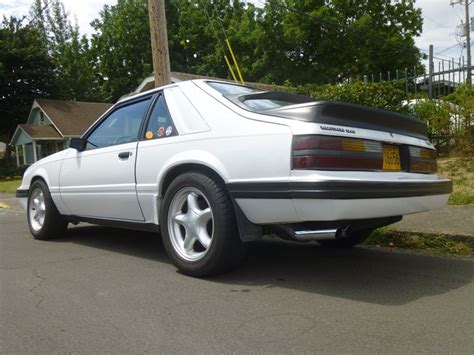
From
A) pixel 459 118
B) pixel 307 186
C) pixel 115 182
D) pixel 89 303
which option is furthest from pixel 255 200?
pixel 459 118

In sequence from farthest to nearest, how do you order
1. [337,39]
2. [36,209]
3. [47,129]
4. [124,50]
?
1. [124,50]
2. [47,129]
3. [337,39]
4. [36,209]

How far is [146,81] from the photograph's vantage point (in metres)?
22.6

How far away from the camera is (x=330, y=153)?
3.46 metres

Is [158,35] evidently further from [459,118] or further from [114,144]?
[459,118]

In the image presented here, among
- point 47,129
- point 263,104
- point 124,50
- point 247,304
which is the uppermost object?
point 124,50

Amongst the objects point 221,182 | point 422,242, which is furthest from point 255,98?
point 422,242

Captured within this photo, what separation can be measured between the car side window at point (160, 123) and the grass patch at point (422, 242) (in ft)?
8.36

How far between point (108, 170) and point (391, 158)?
2.66 m

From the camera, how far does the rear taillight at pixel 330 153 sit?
3.41 meters

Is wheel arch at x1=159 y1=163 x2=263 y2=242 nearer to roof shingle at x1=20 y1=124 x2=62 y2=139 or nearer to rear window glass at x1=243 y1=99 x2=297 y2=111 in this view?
rear window glass at x1=243 y1=99 x2=297 y2=111

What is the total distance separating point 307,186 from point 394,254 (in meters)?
2.08

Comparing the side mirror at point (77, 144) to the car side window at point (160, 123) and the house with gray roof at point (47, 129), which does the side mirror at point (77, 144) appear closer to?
the car side window at point (160, 123)

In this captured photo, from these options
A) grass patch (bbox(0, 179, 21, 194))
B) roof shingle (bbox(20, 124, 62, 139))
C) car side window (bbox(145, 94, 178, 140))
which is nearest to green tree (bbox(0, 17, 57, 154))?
roof shingle (bbox(20, 124, 62, 139))

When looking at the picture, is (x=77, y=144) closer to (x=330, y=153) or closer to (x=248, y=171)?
(x=248, y=171)
